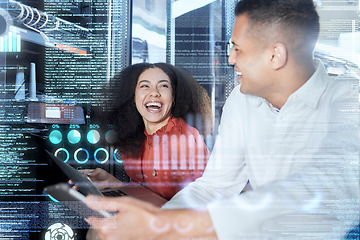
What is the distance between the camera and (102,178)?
146cm

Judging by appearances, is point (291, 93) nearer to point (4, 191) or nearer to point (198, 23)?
point (198, 23)

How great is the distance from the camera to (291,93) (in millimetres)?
1065

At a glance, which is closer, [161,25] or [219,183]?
[219,183]

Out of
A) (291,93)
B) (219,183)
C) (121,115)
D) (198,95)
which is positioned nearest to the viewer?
(291,93)

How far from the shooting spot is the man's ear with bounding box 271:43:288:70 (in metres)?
0.99

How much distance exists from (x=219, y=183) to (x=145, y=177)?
497 millimetres

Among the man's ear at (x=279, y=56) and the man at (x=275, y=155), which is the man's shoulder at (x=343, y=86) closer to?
the man at (x=275, y=155)

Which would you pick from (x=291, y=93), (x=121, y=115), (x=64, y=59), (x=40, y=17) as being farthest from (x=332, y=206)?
(x=40, y=17)

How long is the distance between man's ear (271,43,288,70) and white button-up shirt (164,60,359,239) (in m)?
0.11

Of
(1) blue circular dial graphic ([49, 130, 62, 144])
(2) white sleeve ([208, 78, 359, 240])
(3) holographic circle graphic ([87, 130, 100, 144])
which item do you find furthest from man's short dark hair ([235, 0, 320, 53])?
(1) blue circular dial graphic ([49, 130, 62, 144])

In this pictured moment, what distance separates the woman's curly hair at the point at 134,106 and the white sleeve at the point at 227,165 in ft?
0.54

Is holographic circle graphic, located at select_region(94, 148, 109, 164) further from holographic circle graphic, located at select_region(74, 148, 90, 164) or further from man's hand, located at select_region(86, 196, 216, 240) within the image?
man's hand, located at select_region(86, 196, 216, 240)

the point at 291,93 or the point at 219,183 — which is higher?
the point at 291,93

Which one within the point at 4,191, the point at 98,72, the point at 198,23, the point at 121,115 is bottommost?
the point at 4,191
